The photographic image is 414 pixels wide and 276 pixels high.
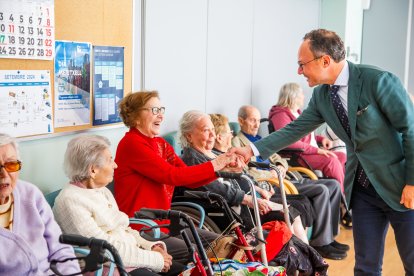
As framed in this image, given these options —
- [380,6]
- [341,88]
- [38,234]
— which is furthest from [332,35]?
[380,6]

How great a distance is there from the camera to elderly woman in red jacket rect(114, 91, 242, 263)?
3.20 metres

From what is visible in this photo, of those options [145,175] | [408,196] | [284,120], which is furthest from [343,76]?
[284,120]

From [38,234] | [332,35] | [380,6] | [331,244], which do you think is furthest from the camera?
[380,6]

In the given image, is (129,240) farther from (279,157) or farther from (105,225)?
(279,157)

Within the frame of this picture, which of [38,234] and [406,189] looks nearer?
[38,234]

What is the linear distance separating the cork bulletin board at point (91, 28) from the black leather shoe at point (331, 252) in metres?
1.91

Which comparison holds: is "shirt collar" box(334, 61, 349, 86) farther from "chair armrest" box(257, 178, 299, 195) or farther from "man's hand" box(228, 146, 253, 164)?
"chair armrest" box(257, 178, 299, 195)

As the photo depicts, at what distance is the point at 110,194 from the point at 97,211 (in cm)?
22

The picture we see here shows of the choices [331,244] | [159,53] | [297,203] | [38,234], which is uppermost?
[159,53]

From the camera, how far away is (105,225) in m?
2.69

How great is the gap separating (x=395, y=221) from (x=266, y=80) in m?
3.31

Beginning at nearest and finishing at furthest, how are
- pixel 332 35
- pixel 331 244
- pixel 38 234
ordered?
pixel 38 234 < pixel 332 35 < pixel 331 244

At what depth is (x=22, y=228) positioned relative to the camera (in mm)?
2230

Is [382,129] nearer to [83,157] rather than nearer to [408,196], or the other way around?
[408,196]
